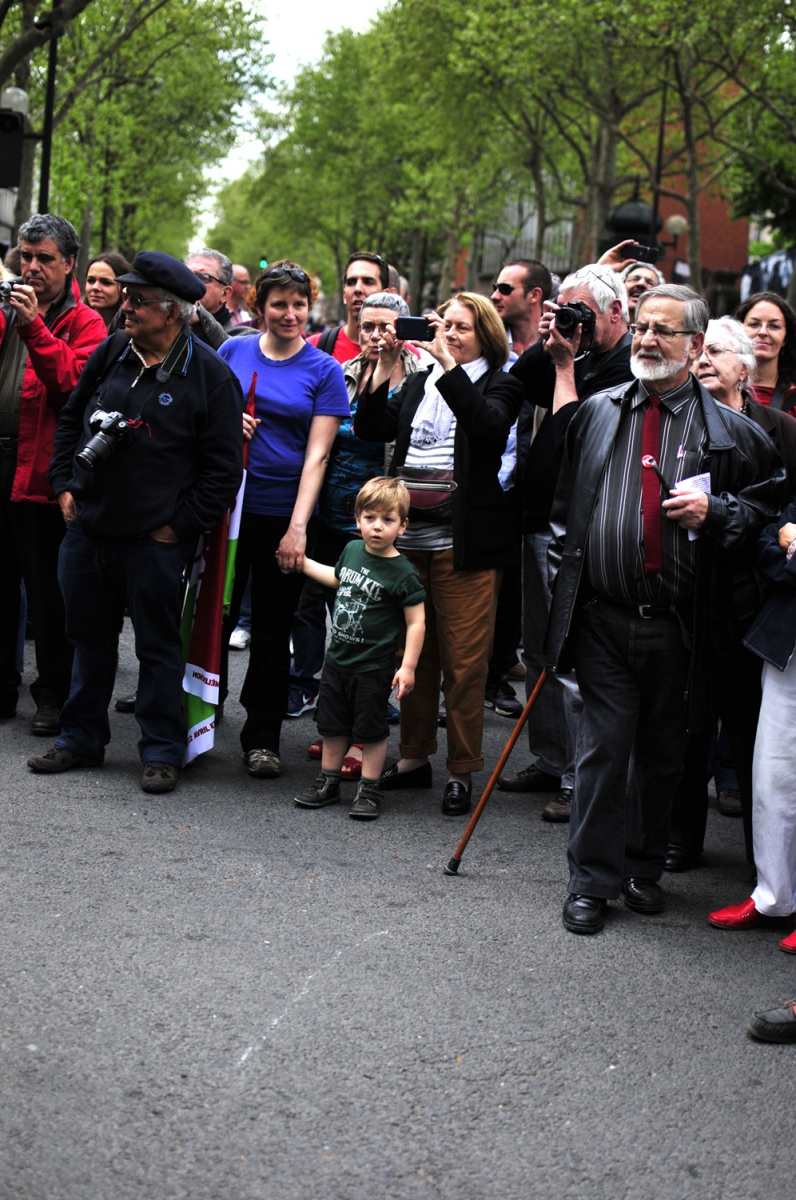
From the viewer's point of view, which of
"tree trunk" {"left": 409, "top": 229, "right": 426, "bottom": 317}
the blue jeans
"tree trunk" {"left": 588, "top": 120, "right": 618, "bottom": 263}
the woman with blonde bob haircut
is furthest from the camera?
"tree trunk" {"left": 409, "top": 229, "right": 426, "bottom": 317}

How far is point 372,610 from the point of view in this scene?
5660 millimetres

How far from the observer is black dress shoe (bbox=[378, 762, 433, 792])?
6.13 m

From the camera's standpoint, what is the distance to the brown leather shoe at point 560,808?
5.81m

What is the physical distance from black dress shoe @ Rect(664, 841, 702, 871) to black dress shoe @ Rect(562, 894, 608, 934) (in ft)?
→ 2.33

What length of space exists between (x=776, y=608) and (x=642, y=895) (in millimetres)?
1123

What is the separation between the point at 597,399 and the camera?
4.80 metres

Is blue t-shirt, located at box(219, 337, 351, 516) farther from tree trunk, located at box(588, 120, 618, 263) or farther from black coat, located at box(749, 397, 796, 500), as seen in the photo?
tree trunk, located at box(588, 120, 618, 263)

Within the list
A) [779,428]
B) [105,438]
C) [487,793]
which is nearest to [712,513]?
[779,428]

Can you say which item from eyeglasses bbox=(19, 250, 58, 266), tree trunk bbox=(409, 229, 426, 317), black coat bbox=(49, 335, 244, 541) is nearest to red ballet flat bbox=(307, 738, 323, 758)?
black coat bbox=(49, 335, 244, 541)

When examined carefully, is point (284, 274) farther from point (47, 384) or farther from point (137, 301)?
point (47, 384)

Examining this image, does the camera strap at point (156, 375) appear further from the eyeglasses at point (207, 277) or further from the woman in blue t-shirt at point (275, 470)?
the eyeglasses at point (207, 277)

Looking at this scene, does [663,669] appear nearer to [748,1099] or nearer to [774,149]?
[748,1099]

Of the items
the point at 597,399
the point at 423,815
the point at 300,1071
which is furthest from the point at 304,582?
the point at 300,1071

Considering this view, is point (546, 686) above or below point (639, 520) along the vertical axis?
below
